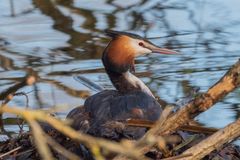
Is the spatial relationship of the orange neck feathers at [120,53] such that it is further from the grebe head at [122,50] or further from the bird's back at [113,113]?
the bird's back at [113,113]

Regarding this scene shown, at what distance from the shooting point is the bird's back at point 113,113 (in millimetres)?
4469

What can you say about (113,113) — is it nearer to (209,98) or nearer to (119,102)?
(119,102)

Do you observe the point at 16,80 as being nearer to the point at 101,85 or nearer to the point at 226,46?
the point at 101,85

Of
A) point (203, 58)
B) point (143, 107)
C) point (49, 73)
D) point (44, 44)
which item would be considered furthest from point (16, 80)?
point (143, 107)

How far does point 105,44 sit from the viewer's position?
25.9ft

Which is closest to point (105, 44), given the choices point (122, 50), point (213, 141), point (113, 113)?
point (122, 50)

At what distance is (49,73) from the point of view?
7102 millimetres

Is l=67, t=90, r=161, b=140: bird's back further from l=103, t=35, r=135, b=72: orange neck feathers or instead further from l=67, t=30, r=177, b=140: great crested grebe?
l=103, t=35, r=135, b=72: orange neck feathers

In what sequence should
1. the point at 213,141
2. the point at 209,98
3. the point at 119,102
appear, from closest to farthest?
the point at 209,98
the point at 213,141
the point at 119,102

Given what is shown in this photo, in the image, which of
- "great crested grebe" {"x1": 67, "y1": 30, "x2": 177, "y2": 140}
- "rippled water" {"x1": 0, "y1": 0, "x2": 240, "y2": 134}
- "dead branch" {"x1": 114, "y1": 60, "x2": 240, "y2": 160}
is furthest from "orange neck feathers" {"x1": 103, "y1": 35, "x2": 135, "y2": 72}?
"dead branch" {"x1": 114, "y1": 60, "x2": 240, "y2": 160}

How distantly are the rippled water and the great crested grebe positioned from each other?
406 millimetres

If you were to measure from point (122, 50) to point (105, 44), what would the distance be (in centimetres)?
193

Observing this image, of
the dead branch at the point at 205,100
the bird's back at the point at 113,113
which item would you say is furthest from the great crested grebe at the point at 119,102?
the dead branch at the point at 205,100

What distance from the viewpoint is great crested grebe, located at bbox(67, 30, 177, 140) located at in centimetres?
453
